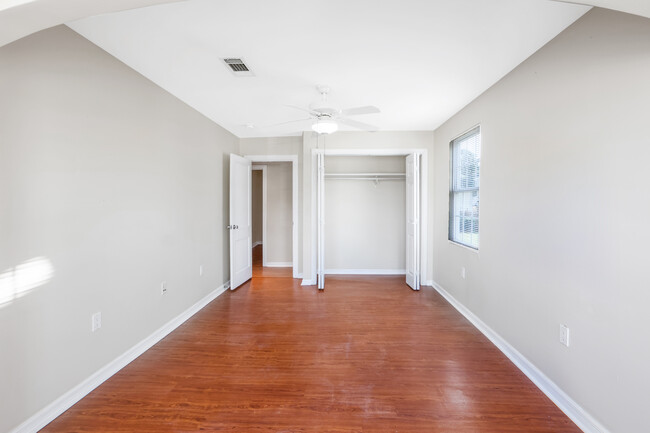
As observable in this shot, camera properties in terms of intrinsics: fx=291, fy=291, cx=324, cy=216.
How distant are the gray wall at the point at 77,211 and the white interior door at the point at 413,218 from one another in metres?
3.21

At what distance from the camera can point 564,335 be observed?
193cm

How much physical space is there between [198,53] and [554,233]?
115 inches

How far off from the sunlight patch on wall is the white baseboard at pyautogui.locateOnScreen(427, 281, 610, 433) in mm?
3335

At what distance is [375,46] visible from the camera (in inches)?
83.9

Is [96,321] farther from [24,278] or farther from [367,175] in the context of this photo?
[367,175]

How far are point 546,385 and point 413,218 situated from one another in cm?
270

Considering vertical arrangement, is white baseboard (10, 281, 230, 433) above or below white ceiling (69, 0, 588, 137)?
below

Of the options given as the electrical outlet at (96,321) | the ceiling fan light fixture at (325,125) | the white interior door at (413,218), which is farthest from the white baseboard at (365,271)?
the electrical outlet at (96,321)

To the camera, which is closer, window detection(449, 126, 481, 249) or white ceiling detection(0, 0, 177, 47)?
white ceiling detection(0, 0, 177, 47)

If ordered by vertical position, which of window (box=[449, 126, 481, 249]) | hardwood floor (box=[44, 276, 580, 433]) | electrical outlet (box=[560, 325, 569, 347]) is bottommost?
hardwood floor (box=[44, 276, 580, 433])

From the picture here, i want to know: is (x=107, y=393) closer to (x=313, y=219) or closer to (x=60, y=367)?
(x=60, y=367)

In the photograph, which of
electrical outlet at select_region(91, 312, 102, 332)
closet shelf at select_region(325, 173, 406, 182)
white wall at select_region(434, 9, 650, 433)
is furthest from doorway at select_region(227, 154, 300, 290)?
white wall at select_region(434, 9, 650, 433)

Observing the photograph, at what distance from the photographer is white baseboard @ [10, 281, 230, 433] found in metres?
1.70

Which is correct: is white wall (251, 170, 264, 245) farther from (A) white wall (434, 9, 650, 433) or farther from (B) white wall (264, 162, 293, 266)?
(A) white wall (434, 9, 650, 433)
